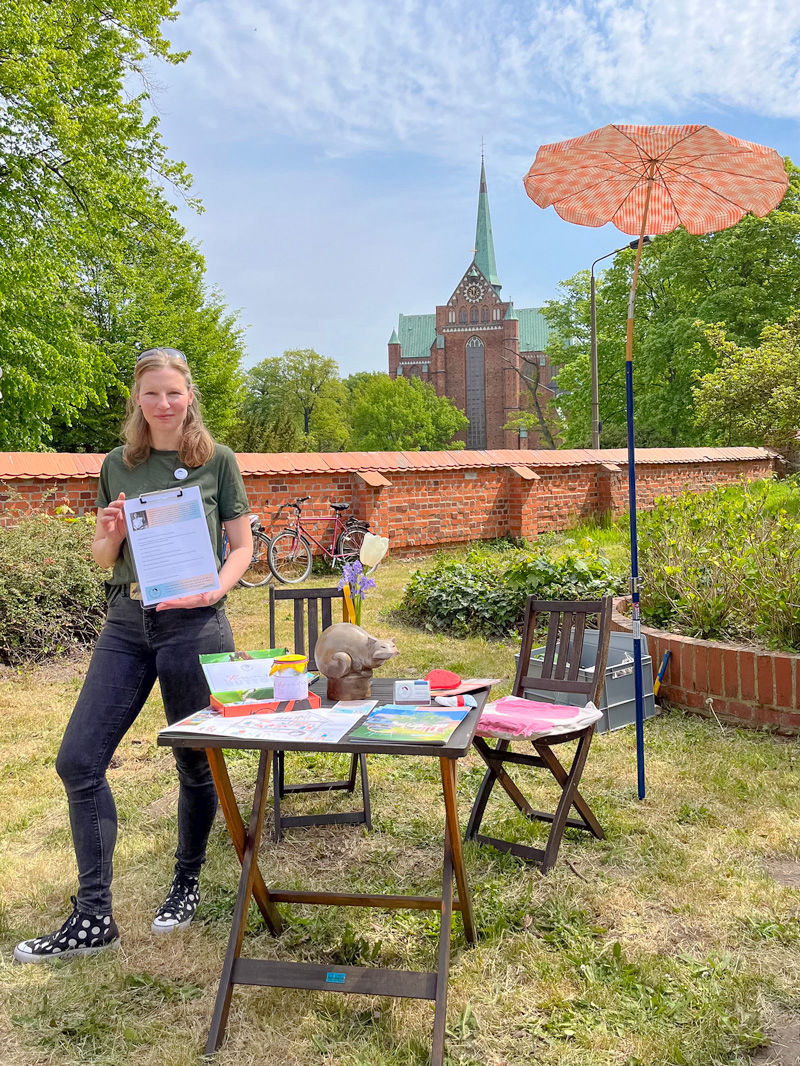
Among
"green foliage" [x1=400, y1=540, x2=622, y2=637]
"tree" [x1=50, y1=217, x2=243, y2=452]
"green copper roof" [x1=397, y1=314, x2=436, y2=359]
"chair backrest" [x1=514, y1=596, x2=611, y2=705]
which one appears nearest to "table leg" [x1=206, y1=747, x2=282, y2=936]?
"chair backrest" [x1=514, y1=596, x2=611, y2=705]

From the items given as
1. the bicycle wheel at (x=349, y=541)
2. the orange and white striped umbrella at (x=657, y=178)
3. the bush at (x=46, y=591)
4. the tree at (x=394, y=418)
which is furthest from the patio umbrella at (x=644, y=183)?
the tree at (x=394, y=418)

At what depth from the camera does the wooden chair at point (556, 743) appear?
3321 millimetres

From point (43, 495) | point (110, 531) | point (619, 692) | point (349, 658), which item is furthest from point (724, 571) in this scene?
point (43, 495)

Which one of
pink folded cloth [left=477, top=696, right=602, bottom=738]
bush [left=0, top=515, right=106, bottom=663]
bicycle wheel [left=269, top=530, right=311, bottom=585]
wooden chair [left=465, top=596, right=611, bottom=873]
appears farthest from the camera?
bicycle wheel [left=269, top=530, right=311, bottom=585]

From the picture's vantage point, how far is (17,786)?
440 cm

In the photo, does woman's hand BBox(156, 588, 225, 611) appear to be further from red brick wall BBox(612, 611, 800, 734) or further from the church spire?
the church spire

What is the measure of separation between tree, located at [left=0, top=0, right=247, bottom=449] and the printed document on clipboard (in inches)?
498

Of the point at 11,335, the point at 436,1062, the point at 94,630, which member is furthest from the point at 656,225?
the point at 11,335

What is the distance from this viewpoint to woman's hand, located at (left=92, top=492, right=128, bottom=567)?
2.68 metres

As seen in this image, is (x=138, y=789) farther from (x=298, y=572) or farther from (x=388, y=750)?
(x=298, y=572)

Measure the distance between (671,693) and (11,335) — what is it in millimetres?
13220

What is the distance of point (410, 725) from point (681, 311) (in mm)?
30516

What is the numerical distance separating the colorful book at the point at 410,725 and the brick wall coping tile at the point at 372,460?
7692 millimetres

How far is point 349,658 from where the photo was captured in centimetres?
282
